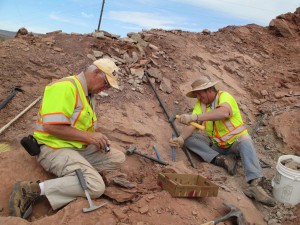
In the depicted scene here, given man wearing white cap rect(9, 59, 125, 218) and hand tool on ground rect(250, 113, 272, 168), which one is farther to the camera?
hand tool on ground rect(250, 113, 272, 168)

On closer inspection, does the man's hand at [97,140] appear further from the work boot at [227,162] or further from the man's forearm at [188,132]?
the work boot at [227,162]

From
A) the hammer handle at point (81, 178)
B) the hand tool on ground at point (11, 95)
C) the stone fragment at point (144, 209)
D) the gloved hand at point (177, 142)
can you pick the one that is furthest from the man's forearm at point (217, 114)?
the hand tool on ground at point (11, 95)

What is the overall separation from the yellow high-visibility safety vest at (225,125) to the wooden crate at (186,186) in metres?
1.40

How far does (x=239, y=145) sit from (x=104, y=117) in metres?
2.38

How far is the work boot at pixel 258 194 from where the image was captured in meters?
4.73

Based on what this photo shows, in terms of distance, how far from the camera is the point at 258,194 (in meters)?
4.81

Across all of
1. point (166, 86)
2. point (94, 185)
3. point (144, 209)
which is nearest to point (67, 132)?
point (94, 185)

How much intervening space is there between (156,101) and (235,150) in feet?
7.46

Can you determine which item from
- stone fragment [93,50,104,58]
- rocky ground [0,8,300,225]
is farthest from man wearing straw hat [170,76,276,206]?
stone fragment [93,50,104,58]

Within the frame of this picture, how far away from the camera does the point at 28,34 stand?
8227 millimetres

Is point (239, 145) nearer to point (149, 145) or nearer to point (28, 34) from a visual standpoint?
point (149, 145)

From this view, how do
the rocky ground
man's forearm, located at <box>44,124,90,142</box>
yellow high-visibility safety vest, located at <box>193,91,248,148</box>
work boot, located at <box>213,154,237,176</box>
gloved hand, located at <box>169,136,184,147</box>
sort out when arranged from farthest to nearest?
gloved hand, located at <box>169,136,184,147</box> < work boot, located at <box>213,154,237,176</box> < yellow high-visibility safety vest, located at <box>193,91,248,148</box> < the rocky ground < man's forearm, located at <box>44,124,90,142</box>

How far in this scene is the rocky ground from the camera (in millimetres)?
3729

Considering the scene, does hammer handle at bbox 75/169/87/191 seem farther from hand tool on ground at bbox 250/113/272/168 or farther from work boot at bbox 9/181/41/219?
hand tool on ground at bbox 250/113/272/168
